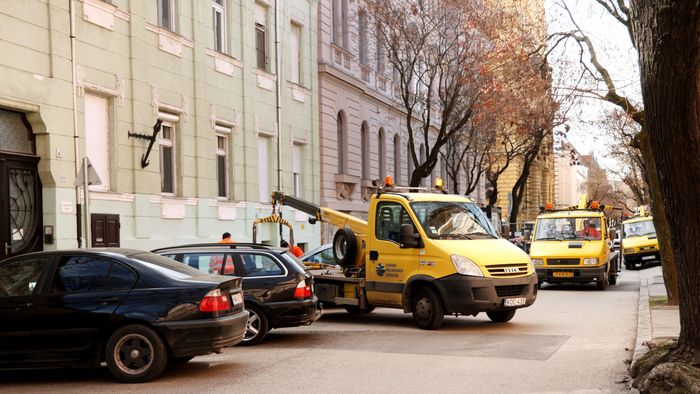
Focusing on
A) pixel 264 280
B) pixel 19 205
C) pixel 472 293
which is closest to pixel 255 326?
pixel 264 280

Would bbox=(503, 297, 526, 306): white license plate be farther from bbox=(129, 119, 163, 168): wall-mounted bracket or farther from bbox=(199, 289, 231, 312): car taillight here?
bbox=(129, 119, 163, 168): wall-mounted bracket

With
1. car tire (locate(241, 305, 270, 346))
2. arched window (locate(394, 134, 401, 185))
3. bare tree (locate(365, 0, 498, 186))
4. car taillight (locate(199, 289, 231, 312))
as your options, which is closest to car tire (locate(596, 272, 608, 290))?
bare tree (locate(365, 0, 498, 186))

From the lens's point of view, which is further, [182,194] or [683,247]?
[182,194]

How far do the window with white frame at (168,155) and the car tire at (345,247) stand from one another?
6.42m

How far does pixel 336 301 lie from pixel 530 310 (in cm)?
Result: 432

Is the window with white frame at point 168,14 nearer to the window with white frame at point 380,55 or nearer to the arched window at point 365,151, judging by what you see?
the window with white frame at point 380,55

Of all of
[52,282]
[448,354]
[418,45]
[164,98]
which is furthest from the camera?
[418,45]

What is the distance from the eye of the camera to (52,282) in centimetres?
898

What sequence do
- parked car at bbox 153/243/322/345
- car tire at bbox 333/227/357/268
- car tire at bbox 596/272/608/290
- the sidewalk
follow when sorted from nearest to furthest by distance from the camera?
the sidewalk, parked car at bbox 153/243/322/345, car tire at bbox 333/227/357/268, car tire at bbox 596/272/608/290

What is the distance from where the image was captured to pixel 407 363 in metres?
9.87

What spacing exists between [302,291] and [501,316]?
14.0 feet

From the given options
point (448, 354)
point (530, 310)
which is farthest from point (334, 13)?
point (448, 354)

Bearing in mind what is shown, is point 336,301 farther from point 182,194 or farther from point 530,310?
point 182,194

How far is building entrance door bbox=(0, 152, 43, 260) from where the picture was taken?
14.5 m
